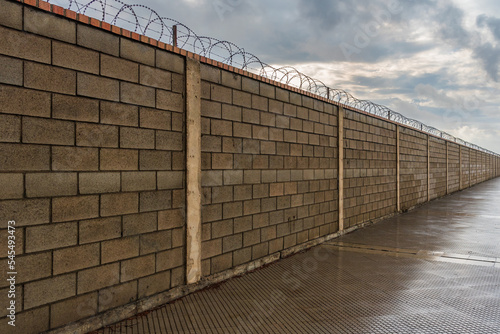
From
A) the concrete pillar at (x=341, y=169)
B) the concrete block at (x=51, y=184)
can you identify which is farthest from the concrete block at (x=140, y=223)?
the concrete pillar at (x=341, y=169)

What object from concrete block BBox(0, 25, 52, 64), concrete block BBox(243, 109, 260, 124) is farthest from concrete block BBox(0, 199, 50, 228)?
concrete block BBox(243, 109, 260, 124)

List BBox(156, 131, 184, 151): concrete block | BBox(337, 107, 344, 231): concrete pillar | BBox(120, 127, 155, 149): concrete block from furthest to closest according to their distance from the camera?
BBox(337, 107, 344, 231): concrete pillar
BBox(156, 131, 184, 151): concrete block
BBox(120, 127, 155, 149): concrete block

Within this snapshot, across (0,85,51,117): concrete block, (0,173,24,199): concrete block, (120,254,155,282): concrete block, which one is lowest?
(120,254,155,282): concrete block

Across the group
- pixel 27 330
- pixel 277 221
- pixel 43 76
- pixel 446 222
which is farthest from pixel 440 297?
pixel 446 222

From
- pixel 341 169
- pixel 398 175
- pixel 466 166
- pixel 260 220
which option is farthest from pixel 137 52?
pixel 466 166

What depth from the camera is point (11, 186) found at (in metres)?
2.77

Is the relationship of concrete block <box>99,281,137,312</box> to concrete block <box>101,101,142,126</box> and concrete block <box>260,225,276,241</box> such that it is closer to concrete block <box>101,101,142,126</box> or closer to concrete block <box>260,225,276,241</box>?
concrete block <box>101,101,142,126</box>

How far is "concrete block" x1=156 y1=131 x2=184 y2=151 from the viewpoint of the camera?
12.9 ft

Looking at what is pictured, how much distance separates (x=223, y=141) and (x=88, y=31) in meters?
2.09

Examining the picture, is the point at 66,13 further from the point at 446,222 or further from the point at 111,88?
the point at 446,222

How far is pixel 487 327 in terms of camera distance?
333 cm

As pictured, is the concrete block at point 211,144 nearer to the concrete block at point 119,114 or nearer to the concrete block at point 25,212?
the concrete block at point 119,114

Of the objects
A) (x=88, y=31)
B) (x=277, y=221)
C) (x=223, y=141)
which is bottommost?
(x=277, y=221)

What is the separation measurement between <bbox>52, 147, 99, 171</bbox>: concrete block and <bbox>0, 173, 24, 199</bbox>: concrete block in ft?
0.93
